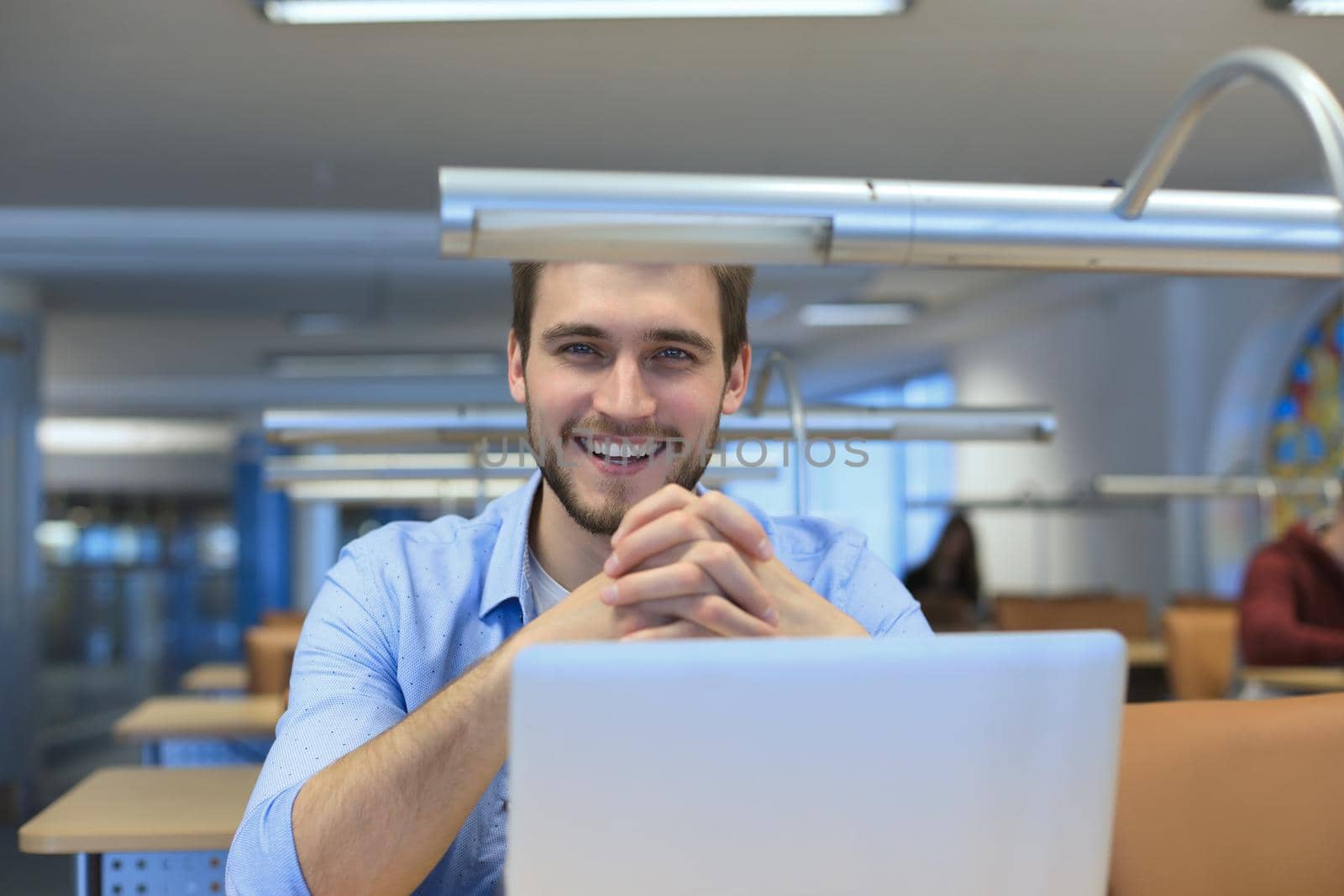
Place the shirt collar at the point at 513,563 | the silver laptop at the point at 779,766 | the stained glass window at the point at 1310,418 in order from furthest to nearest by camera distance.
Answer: the stained glass window at the point at 1310,418, the shirt collar at the point at 513,563, the silver laptop at the point at 779,766

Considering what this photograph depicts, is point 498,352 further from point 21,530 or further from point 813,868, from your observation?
point 813,868

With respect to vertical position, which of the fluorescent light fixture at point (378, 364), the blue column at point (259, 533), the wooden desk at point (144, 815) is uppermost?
the fluorescent light fixture at point (378, 364)

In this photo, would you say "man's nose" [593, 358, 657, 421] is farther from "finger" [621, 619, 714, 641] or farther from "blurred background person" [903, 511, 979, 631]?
"blurred background person" [903, 511, 979, 631]

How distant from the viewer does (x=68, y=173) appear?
5504 millimetres

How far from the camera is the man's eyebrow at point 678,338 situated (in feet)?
4.08

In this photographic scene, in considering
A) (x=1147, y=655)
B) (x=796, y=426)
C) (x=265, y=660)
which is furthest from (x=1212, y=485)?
(x=796, y=426)

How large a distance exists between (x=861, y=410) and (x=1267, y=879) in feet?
4.20

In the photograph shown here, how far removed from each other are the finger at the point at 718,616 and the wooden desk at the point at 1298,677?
3484 mm

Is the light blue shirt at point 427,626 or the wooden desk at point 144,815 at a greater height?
the light blue shirt at point 427,626

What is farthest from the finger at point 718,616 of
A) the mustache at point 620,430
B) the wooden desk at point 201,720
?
the wooden desk at point 201,720

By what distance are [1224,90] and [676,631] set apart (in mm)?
537

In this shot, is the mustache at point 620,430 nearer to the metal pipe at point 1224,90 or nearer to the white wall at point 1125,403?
the metal pipe at point 1224,90

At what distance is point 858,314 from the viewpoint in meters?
9.67

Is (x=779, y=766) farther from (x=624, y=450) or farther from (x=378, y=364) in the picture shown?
(x=378, y=364)
